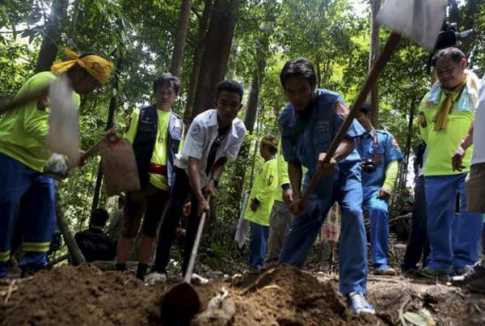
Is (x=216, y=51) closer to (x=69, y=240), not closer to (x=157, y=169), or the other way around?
(x=69, y=240)

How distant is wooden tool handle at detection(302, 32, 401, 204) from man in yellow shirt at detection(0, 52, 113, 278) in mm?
1883

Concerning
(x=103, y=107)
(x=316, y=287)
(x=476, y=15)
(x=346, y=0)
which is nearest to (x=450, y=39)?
(x=316, y=287)

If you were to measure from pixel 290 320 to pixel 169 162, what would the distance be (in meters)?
2.56

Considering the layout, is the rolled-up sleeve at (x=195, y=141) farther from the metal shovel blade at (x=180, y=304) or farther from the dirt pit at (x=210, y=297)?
the metal shovel blade at (x=180, y=304)

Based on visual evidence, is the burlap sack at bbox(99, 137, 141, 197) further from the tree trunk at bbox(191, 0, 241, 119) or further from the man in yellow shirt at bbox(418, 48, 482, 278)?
the tree trunk at bbox(191, 0, 241, 119)

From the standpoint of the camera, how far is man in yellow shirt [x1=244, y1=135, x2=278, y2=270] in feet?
22.6

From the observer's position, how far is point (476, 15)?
473 inches

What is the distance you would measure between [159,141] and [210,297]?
2.40 meters

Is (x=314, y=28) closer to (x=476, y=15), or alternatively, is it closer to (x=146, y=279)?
(x=476, y=15)

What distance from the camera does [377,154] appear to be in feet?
19.4

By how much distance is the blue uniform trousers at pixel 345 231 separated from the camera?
3.49m

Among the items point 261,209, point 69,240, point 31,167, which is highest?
Answer: point 31,167

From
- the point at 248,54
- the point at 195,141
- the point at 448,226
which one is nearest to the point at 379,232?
the point at 448,226

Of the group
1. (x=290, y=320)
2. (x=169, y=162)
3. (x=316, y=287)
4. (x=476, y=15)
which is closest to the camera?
(x=290, y=320)
